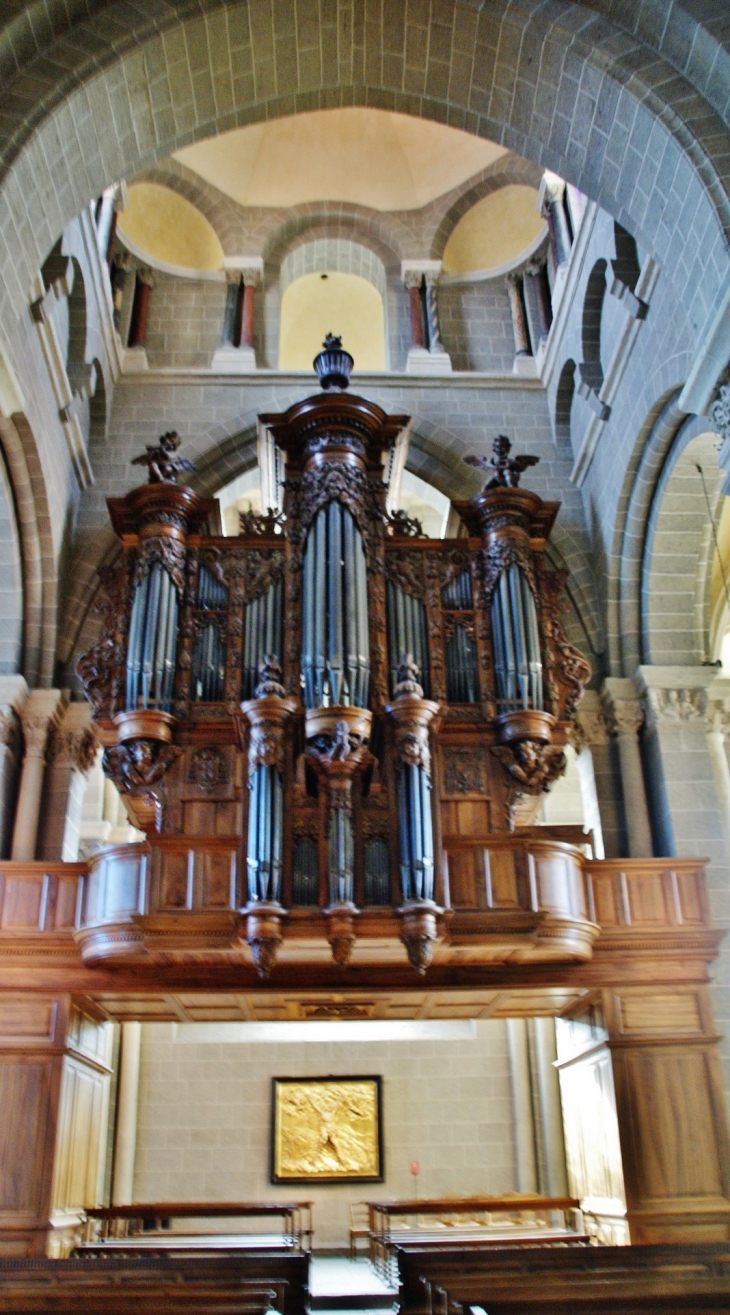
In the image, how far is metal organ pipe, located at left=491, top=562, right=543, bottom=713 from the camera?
10812 millimetres

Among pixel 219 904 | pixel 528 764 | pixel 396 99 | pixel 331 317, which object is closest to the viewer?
pixel 219 904

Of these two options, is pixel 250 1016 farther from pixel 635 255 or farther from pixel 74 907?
pixel 635 255

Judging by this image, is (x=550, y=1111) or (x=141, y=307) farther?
(x=141, y=307)

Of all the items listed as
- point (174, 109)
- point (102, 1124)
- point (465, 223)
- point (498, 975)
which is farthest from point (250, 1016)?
point (465, 223)

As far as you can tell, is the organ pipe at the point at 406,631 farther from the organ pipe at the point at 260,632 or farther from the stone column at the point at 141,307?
the stone column at the point at 141,307

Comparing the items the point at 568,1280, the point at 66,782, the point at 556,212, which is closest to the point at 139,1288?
the point at 568,1280

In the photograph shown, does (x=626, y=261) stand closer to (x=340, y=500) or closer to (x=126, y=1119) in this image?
(x=340, y=500)

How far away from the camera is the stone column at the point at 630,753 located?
12086mm

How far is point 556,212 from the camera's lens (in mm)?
14930

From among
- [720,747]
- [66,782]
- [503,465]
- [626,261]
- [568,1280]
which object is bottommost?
[568,1280]

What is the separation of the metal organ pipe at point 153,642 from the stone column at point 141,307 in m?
5.18

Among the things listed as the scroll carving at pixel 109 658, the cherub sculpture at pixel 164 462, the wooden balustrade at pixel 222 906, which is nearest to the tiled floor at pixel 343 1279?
the wooden balustrade at pixel 222 906

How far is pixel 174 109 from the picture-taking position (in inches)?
405

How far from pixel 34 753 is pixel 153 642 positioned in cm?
216
